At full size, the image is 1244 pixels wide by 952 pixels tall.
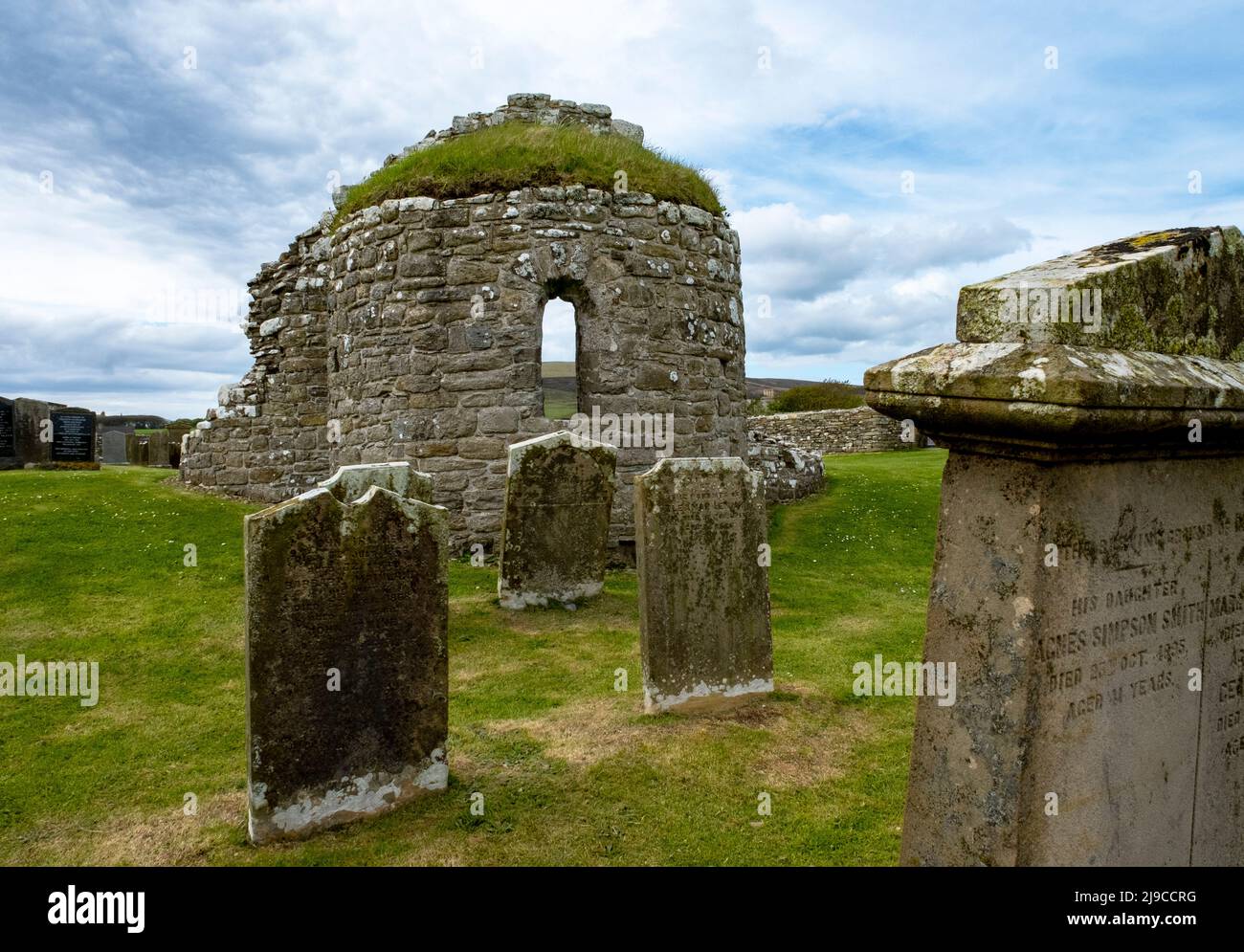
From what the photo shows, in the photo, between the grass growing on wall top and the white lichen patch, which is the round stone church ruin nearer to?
the grass growing on wall top

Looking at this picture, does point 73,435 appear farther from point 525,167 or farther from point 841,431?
point 841,431

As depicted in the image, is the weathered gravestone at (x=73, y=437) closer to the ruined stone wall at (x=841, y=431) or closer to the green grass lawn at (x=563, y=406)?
the green grass lawn at (x=563, y=406)

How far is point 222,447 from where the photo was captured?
13.5 meters

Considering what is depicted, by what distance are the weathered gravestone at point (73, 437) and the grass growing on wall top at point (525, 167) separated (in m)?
8.13

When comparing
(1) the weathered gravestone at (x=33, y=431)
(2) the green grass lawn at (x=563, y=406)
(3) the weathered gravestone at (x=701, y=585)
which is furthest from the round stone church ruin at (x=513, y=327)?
(1) the weathered gravestone at (x=33, y=431)

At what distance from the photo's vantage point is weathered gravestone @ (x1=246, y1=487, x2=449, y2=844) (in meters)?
4.02

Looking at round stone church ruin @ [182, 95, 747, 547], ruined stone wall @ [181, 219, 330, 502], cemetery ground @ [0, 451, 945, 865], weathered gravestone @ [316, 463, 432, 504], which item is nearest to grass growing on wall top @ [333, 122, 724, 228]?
round stone church ruin @ [182, 95, 747, 547]

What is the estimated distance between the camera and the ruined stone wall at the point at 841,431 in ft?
83.4

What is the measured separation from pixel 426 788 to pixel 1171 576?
3709 mm

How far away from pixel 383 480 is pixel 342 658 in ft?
8.11

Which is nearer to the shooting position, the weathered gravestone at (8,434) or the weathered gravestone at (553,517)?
the weathered gravestone at (553,517)

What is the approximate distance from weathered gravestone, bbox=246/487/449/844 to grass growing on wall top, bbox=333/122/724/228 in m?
7.33
